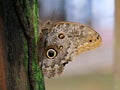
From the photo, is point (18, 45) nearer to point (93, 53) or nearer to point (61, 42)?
point (61, 42)

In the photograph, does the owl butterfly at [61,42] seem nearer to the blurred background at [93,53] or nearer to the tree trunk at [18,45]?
the tree trunk at [18,45]

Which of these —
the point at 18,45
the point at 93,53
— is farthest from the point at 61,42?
the point at 93,53

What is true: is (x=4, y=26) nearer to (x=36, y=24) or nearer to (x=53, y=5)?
(x=36, y=24)

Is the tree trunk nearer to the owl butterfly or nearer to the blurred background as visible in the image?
the owl butterfly

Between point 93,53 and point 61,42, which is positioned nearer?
point 61,42

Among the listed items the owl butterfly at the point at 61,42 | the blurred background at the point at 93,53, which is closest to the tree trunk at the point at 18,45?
the owl butterfly at the point at 61,42

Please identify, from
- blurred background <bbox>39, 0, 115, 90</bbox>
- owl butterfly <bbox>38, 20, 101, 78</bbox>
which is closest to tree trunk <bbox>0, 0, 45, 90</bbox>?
owl butterfly <bbox>38, 20, 101, 78</bbox>
